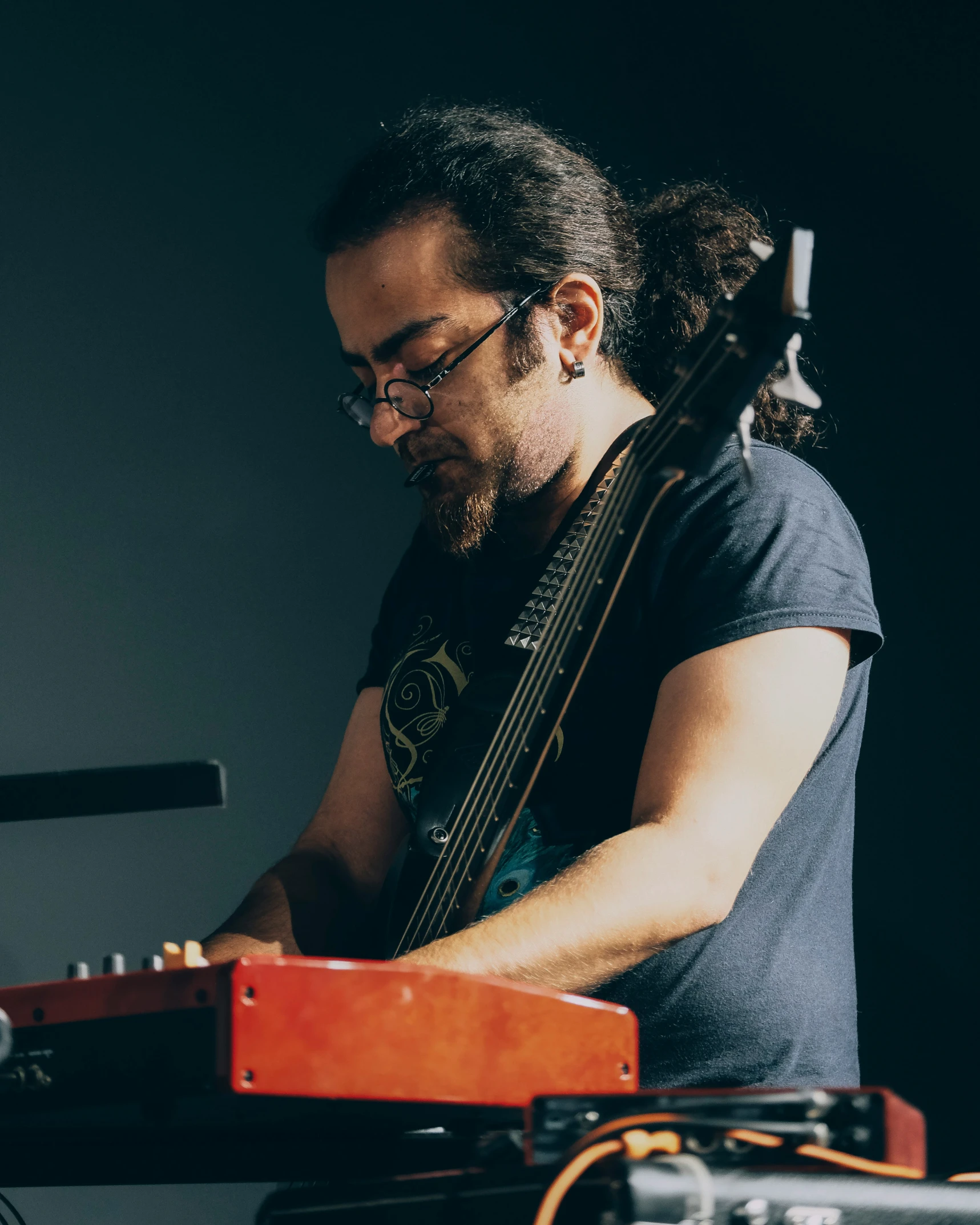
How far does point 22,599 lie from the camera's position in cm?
259

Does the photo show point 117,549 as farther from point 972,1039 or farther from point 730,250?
point 972,1039

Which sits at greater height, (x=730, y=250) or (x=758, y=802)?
(x=730, y=250)

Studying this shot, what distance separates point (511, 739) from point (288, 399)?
1.62 meters

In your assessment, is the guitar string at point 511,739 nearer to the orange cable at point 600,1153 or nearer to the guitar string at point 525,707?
the guitar string at point 525,707

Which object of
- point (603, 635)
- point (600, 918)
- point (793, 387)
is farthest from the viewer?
point (603, 635)

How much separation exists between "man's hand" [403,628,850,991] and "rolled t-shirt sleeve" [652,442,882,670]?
1.0 inches

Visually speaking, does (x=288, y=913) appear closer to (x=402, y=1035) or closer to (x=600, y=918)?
(x=600, y=918)

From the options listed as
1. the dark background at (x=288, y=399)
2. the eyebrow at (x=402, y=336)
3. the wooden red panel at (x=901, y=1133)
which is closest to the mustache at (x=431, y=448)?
the eyebrow at (x=402, y=336)

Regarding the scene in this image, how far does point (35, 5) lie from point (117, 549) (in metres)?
1.06

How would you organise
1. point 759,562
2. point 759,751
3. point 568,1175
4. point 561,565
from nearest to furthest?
point 568,1175 → point 759,751 → point 759,562 → point 561,565

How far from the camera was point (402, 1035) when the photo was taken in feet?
2.88

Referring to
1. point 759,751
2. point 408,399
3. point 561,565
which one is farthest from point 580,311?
point 759,751

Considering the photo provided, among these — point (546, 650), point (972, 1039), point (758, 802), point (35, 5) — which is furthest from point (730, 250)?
point (35, 5)

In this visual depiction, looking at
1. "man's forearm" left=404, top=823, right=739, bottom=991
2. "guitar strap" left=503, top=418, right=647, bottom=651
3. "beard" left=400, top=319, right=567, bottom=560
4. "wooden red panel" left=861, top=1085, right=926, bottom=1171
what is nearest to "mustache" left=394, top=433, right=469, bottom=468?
"beard" left=400, top=319, right=567, bottom=560
